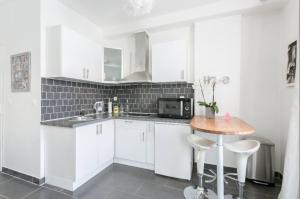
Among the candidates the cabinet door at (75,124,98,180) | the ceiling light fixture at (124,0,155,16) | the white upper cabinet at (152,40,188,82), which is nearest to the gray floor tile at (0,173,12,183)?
the cabinet door at (75,124,98,180)

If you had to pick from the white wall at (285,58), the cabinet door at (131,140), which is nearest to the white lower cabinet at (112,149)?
the cabinet door at (131,140)

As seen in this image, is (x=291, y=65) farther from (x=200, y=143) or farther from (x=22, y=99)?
(x=22, y=99)

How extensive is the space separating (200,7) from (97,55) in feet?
6.18

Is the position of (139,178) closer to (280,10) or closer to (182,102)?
(182,102)

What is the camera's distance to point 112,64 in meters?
3.11

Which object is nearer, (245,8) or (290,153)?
(290,153)

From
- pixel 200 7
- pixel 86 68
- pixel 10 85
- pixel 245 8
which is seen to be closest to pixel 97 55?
pixel 86 68

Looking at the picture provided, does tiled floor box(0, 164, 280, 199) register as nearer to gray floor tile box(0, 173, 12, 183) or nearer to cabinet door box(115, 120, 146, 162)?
gray floor tile box(0, 173, 12, 183)

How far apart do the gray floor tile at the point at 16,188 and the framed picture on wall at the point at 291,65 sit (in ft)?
11.6

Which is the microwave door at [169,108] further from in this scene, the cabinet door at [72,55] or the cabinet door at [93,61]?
the cabinet door at [72,55]

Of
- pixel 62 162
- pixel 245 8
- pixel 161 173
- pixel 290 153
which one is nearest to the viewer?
pixel 290 153

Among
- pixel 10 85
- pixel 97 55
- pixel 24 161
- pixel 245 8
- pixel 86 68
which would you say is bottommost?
pixel 24 161

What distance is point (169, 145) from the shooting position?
231 centimetres

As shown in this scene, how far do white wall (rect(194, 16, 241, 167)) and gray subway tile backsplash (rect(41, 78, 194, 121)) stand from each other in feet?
1.44
